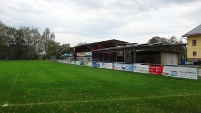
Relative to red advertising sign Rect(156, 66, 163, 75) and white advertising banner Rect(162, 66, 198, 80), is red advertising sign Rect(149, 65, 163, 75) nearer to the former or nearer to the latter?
red advertising sign Rect(156, 66, 163, 75)

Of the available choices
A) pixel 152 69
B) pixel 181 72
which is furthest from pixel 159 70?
pixel 181 72

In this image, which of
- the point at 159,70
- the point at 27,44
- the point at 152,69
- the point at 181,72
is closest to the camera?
the point at 181,72

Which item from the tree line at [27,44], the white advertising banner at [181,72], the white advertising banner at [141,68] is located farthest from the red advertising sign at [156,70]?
the tree line at [27,44]

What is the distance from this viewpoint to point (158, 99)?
39.0 ft

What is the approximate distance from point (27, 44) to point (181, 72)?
109 meters

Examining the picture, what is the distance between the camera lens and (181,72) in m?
22.0

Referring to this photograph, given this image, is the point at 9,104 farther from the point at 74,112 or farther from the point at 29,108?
the point at 74,112

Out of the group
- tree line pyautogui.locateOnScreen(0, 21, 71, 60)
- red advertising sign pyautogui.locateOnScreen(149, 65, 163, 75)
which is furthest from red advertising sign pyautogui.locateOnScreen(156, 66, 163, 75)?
tree line pyautogui.locateOnScreen(0, 21, 71, 60)

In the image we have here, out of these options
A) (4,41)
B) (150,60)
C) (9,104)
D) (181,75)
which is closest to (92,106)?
(9,104)

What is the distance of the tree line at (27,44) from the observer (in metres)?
111

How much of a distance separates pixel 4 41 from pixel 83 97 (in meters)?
106

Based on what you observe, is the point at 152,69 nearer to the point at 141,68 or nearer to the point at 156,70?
the point at 156,70

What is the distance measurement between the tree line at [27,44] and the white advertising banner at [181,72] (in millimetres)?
85748

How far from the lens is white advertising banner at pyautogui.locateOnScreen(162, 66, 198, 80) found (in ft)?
67.5
